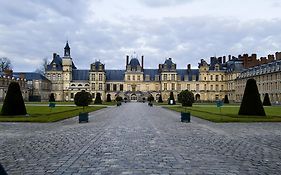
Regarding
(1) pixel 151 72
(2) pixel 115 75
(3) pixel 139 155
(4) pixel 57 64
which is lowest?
(3) pixel 139 155

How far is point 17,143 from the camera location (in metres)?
9.54

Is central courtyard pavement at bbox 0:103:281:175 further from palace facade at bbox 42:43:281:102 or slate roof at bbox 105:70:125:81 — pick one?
slate roof at bbox 105:70:125:81

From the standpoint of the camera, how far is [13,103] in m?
20.8

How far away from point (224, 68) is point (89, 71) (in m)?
35.1

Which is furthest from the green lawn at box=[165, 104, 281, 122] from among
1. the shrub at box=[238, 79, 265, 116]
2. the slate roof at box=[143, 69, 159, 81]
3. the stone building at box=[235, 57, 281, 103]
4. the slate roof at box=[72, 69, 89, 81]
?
the slate roof at box=[72, 69, 89, 81]

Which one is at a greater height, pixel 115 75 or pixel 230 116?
pixel 115 75

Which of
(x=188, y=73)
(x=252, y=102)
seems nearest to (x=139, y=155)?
(x=252, y=102)

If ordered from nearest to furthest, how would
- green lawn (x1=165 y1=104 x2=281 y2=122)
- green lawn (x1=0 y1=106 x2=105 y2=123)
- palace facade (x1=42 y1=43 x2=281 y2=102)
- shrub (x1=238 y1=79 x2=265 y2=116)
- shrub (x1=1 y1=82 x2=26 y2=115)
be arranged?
green lawn (x1=0 y1=106 x2=105 y2=123) < green lawn (x1=165 y1=104 x2=281 y2=122) < shrub (x1=1 y1=82 x2=26 y2=115) < shrub (x1=238 y1=79 x2=265 y2=116) < palace facade (x1=42 y1=43 x2=281 y2=102)

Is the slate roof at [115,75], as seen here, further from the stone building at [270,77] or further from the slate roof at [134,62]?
→ the stone building at [270,77]

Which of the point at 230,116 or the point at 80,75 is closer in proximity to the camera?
the point at 230,116

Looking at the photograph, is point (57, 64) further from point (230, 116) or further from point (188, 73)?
point (230, 116)

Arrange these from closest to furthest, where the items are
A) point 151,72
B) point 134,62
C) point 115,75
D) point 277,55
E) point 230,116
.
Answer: point 230,116
point 277,55
point 134,62
point 151,72
point 115,75

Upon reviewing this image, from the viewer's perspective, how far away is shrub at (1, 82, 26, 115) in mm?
20625

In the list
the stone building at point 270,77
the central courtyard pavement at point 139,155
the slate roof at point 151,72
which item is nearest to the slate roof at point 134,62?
the slate roof at point 151,72
